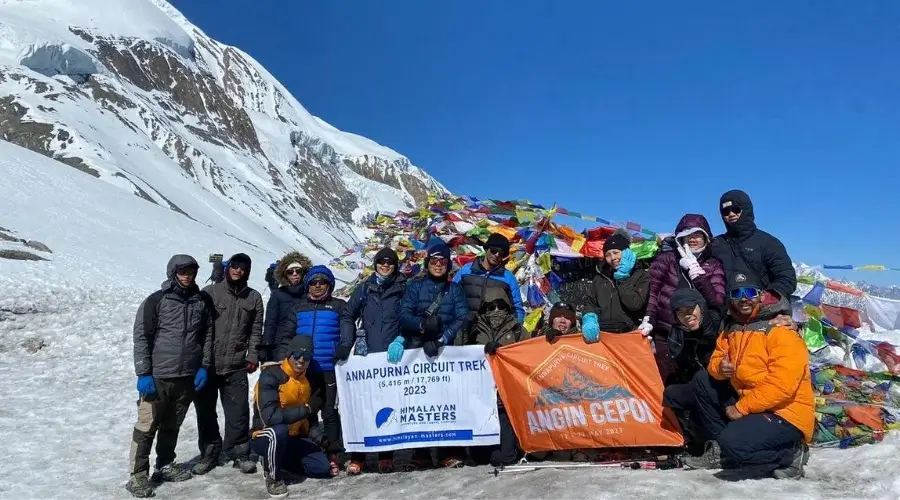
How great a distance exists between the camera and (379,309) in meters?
5.94

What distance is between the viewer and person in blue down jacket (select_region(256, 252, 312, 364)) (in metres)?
6.18

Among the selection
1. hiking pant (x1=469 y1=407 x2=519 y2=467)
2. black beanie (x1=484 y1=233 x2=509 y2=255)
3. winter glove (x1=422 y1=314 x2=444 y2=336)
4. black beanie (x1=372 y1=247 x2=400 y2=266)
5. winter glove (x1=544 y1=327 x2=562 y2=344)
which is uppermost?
black beanie (x1=484 y1=233 x2=509 y2=255)

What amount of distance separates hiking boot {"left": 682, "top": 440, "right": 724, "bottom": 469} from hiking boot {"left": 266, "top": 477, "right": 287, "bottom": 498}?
3655mm

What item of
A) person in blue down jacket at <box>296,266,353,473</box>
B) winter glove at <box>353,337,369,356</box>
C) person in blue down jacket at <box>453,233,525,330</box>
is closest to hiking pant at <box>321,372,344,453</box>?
person in blue down jacket at <box>296,266,353,473</box>

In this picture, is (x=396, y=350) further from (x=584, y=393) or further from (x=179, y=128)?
(x=179, y=128)

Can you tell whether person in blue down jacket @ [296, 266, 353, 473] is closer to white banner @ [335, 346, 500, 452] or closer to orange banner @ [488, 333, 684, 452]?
white banner @ [335, 346, 500, 452]

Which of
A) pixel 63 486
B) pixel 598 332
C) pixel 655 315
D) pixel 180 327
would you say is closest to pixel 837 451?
pixel 655 315

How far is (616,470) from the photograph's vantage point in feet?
16.0

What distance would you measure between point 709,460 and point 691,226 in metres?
2.10

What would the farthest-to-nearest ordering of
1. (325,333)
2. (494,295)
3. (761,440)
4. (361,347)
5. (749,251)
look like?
(361,347) → (325,333) → (494,295) → (749,251) → (761,440)

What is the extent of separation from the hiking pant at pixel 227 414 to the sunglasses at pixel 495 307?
111 inches

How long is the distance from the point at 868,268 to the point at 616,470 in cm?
415

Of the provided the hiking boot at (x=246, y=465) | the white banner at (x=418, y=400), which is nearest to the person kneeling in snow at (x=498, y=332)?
the white banner at (x=418, y=400)

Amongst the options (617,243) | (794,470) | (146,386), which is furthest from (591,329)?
(146,386)
